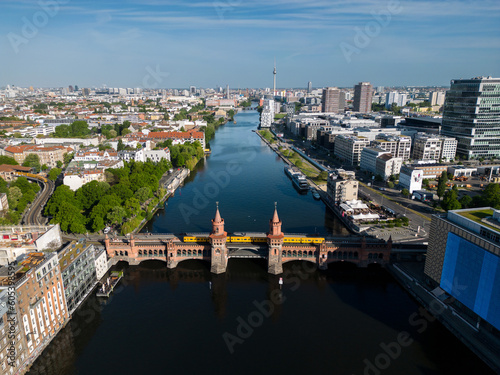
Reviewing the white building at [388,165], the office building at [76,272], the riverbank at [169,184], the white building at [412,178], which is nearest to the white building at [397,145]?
the white building at [388,165]

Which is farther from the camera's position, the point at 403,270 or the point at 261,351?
the point at 403,270

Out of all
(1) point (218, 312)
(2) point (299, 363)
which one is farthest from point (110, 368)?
(2) point (299, 363)

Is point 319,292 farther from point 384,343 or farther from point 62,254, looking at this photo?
point 62,254

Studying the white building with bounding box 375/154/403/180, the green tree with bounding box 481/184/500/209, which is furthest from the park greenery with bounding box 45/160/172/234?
the green tree with bounding box 481/184/500/209

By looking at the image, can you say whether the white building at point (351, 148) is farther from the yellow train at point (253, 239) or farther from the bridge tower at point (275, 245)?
the bridge tower at point (275, 245)

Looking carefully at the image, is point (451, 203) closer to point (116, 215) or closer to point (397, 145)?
point (397, 145)

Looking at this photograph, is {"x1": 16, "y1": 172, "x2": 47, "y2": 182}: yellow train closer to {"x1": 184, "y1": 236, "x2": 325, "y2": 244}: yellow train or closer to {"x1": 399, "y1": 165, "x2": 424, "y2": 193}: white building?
{"x1": 184, "y1": 236, "x2": 325, "y2": 244}: yellow train

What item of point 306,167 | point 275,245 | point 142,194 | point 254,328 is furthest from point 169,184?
point 254,328
